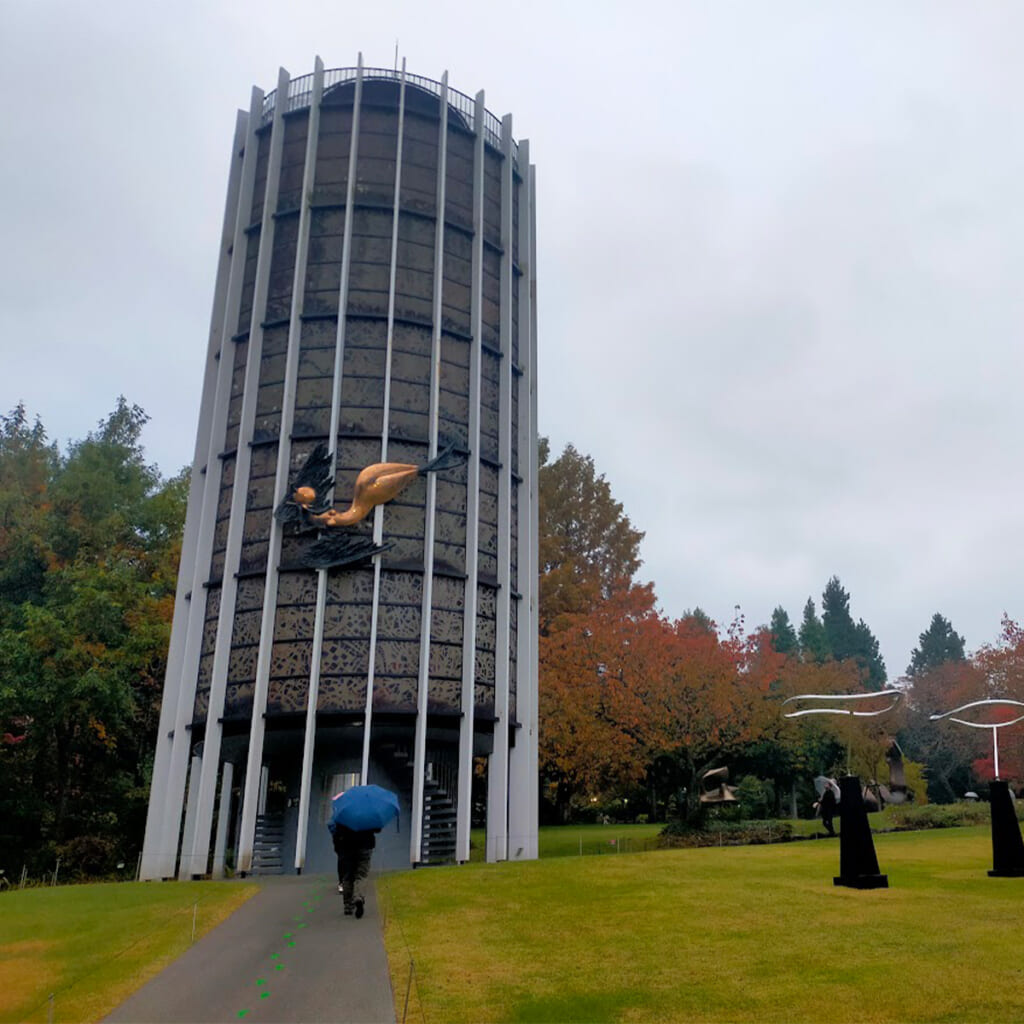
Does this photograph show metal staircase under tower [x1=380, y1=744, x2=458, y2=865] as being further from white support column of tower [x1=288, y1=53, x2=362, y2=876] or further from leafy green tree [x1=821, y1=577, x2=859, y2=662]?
leafy green tree [x1=821, y1=577, x2=859, y2=662]

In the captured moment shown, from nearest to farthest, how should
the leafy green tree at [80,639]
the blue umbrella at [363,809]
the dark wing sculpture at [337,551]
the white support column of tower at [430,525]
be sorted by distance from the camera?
the blue umbrella at [363,809] → the white support column of tower at [430,525] → the dark wing sculpture at [337,551] → the leafy green tree at [80,639]

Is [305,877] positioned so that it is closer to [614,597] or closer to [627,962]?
[627,962]

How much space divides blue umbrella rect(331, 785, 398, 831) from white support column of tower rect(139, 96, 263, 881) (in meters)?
15.8

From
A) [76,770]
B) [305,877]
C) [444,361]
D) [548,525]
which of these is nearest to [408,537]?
[444,361]

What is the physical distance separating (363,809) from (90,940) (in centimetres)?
427

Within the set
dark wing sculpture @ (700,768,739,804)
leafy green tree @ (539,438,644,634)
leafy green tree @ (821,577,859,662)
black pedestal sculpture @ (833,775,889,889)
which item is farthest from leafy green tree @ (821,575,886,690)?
black pedestal sculpture @ (833,775,889,889)

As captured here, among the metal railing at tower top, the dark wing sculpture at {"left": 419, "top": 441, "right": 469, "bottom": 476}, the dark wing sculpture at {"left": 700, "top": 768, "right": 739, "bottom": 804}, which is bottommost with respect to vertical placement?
the dark wing sculpture at {"left": 700, "top": 768, "right": 739, "bottom": 804}

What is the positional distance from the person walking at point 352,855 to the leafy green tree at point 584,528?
38.5 metres

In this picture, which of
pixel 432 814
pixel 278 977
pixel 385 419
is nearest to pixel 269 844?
pixel 432 814

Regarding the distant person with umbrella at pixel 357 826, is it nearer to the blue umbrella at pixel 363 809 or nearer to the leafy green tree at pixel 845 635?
the blue umbrella at pixel 363 809

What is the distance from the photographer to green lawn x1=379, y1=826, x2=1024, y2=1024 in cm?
978

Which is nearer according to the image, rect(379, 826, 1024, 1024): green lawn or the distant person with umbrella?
rect(379, 826, 1024, 1024): green lawn

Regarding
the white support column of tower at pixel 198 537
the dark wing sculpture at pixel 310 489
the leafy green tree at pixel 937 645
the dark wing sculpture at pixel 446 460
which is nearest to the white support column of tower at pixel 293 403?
the dark wing sculpture at pixel 310 489

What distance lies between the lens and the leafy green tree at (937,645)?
396ft
